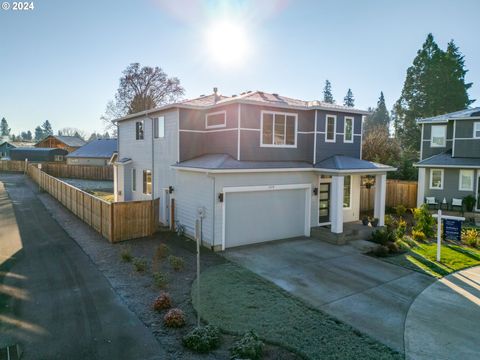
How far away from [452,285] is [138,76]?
44.0m

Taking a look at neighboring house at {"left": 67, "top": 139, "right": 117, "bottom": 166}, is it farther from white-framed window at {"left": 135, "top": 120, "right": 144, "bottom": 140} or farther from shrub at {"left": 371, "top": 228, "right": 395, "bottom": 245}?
shrub at {"left": 371, "top": 228, "right": 395, "bottom": 245}

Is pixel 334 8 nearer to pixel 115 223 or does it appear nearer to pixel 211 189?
pixel 211 189

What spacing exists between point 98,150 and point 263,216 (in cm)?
4005

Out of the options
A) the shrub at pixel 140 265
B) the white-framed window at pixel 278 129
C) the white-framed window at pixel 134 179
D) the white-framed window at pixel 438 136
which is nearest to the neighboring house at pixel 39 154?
the white-framed window at pixel 134 179

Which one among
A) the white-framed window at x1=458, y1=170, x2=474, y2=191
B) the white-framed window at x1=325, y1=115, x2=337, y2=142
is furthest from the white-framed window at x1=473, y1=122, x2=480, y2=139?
the white-framed window at x1=325, y1=115, x2=337, y2=142

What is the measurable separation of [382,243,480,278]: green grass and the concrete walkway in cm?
88

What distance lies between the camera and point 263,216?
45.3 feet

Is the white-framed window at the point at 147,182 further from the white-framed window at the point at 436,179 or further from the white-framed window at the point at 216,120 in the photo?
the white-framed window at the point at 436,179

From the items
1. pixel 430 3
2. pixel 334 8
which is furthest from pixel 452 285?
pixel 334 8

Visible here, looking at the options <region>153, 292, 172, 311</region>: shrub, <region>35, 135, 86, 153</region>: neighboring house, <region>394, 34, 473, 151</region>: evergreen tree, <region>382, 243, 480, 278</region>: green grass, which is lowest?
<region>382, 243, 480, 278</region>: green grass

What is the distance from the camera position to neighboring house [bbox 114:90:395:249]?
1300 centimetres

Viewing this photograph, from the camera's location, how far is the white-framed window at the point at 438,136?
77.1 feet

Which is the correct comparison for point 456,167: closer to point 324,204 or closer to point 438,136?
point 438,136

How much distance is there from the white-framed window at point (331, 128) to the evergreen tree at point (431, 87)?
2959 cm
